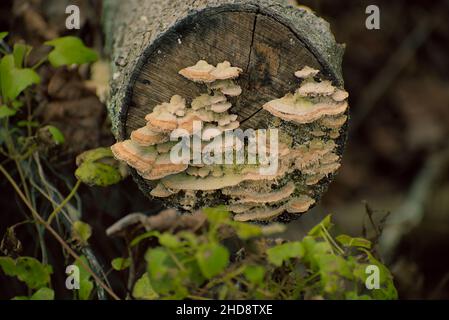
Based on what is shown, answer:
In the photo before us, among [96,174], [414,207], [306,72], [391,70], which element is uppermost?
[391,70]

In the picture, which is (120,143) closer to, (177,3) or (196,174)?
(196,174)

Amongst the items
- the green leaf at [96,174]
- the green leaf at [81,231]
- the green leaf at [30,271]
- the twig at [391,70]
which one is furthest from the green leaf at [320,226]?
the twig at [391,70]

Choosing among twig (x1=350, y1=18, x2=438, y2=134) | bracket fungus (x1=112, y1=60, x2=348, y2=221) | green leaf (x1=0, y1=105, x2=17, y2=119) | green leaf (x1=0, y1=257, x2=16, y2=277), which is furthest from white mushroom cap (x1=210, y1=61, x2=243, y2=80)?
twig (x1=350, y1=18, x2=438, y2=134)

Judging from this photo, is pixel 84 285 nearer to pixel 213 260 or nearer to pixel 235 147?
pixel 213 260

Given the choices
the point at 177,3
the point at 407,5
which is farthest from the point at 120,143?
the point at 407,5

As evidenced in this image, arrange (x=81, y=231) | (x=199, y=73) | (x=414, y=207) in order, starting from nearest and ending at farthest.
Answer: (x=199, y=73) < (x=81, y=231) < (x=414, y=207)

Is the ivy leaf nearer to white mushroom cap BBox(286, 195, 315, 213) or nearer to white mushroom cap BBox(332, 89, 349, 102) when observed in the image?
white mushroom cap BBox(286, 195, 315, 213)

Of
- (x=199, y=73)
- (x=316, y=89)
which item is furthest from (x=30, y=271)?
(x=316, y=89)
